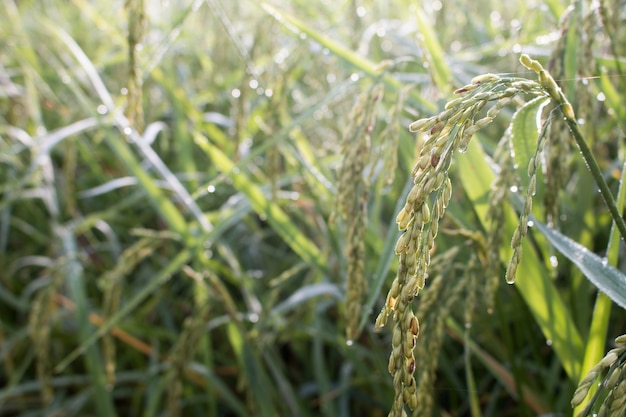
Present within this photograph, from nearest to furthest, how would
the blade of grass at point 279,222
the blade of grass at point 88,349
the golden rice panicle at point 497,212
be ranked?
the golden rice panicle at point 497,212
the blade of grass at point 279,222
the blade of grass at point 88,349

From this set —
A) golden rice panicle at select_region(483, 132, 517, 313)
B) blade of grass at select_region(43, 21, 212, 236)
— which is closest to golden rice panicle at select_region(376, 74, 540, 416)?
golden rice panicle at select_region(483, 132, 517, 313)

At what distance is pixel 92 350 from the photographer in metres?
1.89

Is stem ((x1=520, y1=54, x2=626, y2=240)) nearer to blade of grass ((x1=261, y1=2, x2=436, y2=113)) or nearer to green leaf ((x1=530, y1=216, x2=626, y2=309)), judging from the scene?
green leaf ((x1=530, y1=216, x2=626, y2=309))

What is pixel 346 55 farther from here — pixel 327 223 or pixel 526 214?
pixel 526 214

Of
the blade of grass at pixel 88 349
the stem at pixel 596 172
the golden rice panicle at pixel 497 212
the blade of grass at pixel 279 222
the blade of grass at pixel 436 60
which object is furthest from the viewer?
the blade of grass at pixel 88 349

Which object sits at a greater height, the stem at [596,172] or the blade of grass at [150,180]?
the blade of grass at [150,180]

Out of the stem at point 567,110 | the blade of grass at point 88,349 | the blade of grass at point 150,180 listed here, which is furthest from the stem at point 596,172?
the blade of grass at point 88,349

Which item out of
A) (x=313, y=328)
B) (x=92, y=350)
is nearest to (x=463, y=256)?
(x=313, y=328)

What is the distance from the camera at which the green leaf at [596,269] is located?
0.91 meters

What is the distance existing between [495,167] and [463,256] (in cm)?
25

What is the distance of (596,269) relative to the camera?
96 cm

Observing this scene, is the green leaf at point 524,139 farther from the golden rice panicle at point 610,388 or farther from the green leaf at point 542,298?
the golden rice panicle at point 610,388

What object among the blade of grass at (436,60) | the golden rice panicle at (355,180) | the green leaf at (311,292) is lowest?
the green leaf at (311,292)

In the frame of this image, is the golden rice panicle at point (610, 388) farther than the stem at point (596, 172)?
No
